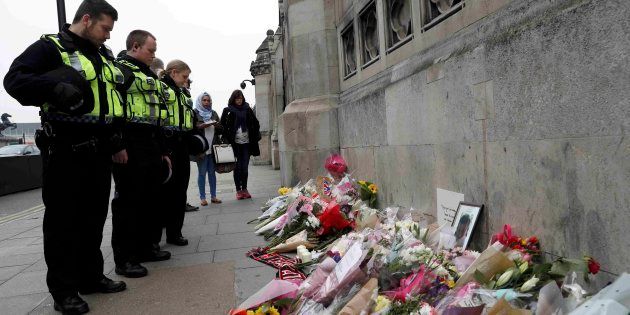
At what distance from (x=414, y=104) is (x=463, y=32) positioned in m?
0.87

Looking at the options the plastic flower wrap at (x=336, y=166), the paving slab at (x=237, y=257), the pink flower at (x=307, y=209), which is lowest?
the paving slab at (x=237, y=257)

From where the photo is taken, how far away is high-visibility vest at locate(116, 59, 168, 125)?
12.8 feet

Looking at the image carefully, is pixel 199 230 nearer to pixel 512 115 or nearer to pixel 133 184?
pixel 133 184

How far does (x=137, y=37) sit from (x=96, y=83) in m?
1.15

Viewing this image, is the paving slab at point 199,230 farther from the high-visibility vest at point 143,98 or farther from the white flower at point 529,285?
the white flower at point 529,285

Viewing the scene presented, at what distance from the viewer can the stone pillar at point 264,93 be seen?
804 inches

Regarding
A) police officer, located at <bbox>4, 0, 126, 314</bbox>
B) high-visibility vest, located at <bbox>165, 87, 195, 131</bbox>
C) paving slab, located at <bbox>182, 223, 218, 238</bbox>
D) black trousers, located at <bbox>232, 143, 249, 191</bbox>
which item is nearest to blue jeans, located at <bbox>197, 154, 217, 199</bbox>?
black trousers, located at <bbox>232, 143, 249, 191</bbox>

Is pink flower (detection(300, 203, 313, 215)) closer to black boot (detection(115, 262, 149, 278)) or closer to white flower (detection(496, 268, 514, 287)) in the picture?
black boot (detection(115, 262, 149, 278))

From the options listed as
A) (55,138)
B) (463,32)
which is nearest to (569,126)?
(463,32)

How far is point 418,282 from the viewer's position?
2.42 metres

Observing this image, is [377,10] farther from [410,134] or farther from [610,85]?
[610,85]

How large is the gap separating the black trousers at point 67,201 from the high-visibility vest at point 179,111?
1.40 metres

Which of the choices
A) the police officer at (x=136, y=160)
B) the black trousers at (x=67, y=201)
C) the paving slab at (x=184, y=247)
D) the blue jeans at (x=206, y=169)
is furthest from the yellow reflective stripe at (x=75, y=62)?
the blue jeans at (x=206, y=169)

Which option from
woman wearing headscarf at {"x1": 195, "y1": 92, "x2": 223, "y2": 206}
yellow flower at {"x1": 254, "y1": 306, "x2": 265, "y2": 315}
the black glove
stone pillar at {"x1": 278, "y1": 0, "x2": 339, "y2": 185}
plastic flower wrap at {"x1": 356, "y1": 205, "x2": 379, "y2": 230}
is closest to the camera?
yellow flower at {"x1": 254, "y1": 306, "x2": 265, "y2": 315}
